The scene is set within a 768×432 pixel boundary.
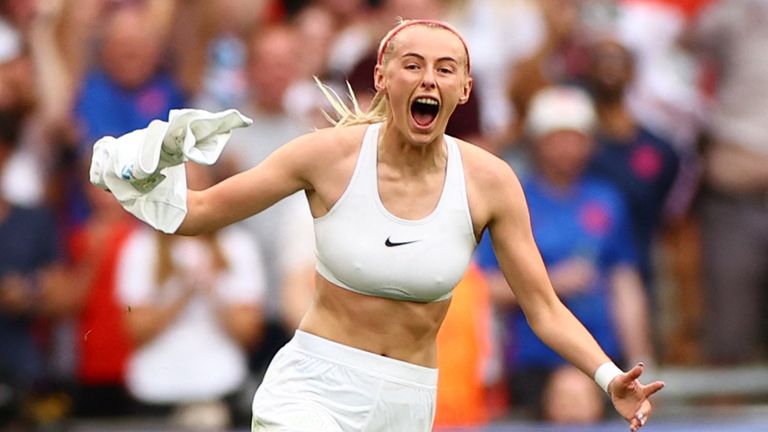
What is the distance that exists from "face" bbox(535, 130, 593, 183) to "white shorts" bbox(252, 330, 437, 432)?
3983 mm

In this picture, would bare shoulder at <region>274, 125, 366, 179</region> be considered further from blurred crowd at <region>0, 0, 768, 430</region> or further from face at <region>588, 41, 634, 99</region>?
face at <region>588, 41, 634, 99</region>

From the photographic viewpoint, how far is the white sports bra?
625 cm

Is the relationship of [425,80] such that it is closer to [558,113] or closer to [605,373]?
[605,373]

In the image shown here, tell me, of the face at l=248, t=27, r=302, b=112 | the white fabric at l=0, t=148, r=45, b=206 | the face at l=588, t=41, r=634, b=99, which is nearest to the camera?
the white fabric at l=0, t=148, r=45, b=206

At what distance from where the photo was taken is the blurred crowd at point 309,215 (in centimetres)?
964

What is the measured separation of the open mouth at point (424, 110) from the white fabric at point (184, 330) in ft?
11.7

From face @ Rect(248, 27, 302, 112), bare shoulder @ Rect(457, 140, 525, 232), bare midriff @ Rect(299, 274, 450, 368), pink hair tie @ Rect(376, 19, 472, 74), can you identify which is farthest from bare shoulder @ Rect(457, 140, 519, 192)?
face @ Rect(248, 27, 302, 112)

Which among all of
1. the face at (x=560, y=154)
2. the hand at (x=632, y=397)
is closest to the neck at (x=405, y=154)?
the hand at (x=632, y=397)

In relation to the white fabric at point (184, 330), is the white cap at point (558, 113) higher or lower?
higher

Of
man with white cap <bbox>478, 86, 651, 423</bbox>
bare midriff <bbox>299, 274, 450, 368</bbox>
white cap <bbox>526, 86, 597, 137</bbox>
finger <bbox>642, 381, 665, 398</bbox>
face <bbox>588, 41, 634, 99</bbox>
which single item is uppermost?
face <bbox>588, 41, 634, 99</bbox>

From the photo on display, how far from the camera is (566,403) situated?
981 centimetres

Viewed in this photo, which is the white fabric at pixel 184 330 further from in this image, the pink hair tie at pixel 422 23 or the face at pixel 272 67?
the pink hair tie at pixel 422 23

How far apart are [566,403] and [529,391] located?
0.89ft

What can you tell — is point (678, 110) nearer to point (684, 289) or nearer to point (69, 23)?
point (684, 289)
